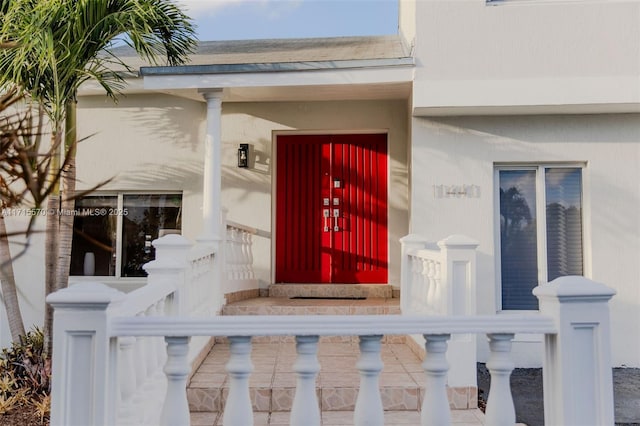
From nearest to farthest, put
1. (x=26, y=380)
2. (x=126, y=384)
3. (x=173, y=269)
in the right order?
(x=126, y=384) < (x=173, y=269) < (x=26, y=380)

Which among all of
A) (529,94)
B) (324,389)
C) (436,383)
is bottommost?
(324,389)

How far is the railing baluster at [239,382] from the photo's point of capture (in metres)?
2.05

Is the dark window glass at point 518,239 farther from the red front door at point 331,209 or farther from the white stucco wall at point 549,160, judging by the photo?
the red front door at point 331,209

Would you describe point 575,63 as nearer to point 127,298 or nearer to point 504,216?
point 504,216

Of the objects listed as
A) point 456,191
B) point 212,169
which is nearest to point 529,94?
point 456,191

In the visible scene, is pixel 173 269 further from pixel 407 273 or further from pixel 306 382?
pixel 407 273

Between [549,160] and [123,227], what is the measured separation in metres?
6.20

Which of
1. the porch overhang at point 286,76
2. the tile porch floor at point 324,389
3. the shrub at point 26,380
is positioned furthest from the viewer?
the porch overhang at point 286,76

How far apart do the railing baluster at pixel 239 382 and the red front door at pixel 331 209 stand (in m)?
5.77

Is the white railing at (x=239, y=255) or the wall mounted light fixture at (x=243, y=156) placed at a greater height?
the wall mounted light fixture at (x=243, y=156)

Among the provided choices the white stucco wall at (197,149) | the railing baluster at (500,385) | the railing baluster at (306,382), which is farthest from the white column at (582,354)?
the white stucco wall at (197,149)

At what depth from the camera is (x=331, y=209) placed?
25.8ft

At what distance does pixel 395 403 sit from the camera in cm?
421

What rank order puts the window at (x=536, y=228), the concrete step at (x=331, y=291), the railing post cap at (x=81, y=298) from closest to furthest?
the railing post cap at (x=81, y=298) < the window at (x=536, y=228) < the concrete step at (x=331, y=291)
